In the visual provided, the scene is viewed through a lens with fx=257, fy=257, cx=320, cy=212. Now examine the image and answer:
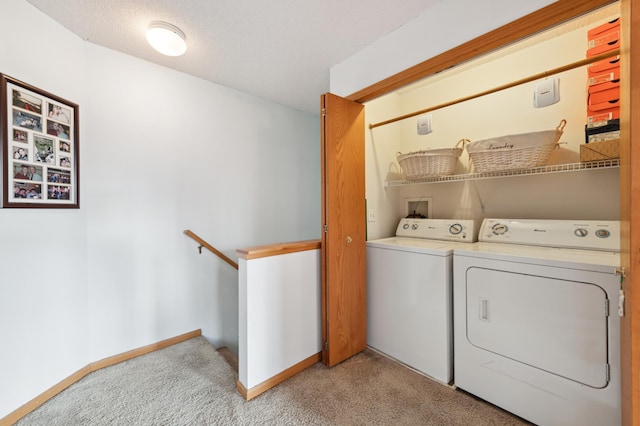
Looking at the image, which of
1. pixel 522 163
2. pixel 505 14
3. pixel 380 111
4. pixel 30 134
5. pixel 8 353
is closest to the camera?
pixel 505 14

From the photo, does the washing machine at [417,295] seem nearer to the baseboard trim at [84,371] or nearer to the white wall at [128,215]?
the white wall at [128,215]

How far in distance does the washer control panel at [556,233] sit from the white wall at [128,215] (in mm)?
2123

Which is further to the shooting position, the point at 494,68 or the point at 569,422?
the point at 494,68

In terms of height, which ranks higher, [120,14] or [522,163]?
[120,14]

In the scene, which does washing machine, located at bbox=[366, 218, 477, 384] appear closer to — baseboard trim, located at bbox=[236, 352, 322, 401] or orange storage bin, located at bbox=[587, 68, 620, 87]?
baseboard trim, located at bbox=[236, 352, 322, 401]

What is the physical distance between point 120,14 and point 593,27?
9.93 ft

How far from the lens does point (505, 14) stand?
4.20 feet

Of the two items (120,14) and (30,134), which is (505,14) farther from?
(30,134)

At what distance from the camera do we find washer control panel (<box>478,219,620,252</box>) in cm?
146

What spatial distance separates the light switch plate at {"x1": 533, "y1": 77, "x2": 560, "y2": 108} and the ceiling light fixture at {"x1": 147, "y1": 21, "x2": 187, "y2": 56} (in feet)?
7.42

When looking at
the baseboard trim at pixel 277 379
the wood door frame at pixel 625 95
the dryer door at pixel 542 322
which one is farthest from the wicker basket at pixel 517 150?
the baseboard trim at pixel 277 379

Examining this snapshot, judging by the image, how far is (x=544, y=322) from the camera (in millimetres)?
1352

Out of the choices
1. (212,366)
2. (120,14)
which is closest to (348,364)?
(212,366)

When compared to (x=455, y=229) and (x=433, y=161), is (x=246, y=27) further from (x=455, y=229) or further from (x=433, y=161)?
(x=455, y=229)
